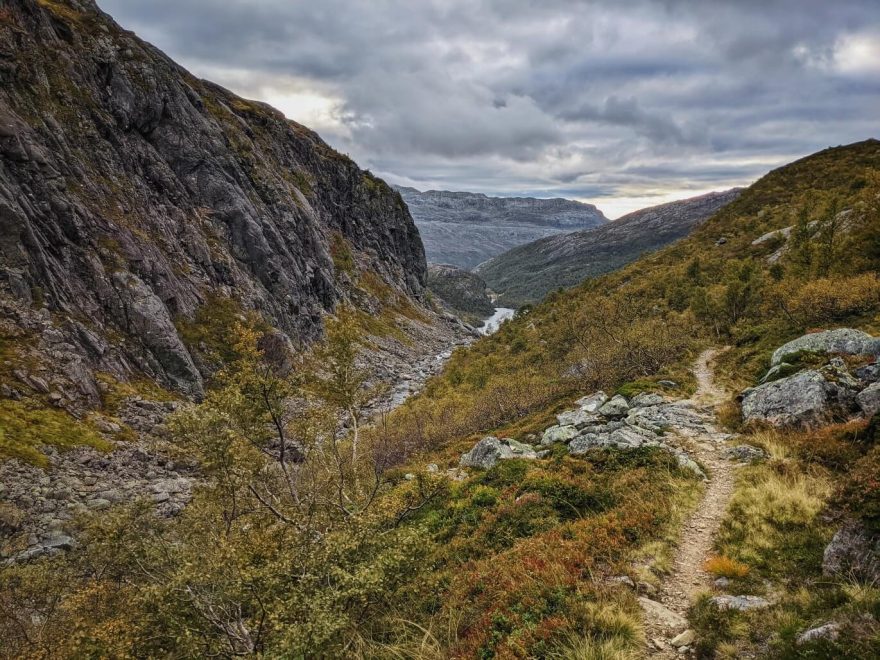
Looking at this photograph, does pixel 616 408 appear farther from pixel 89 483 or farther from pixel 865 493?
pixel 89 483

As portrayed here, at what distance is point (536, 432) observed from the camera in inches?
1345

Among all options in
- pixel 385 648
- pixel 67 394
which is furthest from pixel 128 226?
pixel 385 648

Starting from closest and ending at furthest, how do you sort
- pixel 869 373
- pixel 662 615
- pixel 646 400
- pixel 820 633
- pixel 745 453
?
pixel 820 633 → pixel 662 615 → pixel 745 453 → pixel 869 373 → pixel 646 400

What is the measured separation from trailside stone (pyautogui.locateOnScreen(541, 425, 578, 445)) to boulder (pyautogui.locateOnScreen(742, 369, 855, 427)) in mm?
9869

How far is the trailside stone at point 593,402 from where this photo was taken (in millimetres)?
33500

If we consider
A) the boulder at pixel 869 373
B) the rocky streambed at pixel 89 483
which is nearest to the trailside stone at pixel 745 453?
the boulder at pixel 869 373

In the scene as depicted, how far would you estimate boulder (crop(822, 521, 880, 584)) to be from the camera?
31.3 ft

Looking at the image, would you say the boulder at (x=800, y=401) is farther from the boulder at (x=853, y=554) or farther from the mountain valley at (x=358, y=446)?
the boulder at (x=853, y=554)

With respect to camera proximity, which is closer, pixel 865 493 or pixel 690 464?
pixel 865 493

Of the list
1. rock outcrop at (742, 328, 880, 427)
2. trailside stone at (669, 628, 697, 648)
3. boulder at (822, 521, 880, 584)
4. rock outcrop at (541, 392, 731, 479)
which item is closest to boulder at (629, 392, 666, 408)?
rock outcrop at (541, 392, 731, 479)

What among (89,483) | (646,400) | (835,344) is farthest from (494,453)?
(89,483)

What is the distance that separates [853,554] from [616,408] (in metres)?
21.2

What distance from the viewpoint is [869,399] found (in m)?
18.4

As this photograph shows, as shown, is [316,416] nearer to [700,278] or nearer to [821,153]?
[700,278]
